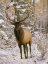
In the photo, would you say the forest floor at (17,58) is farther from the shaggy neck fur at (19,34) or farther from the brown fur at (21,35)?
the shaggy neck fur at (19,34)

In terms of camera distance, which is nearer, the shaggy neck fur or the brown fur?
the brown fur

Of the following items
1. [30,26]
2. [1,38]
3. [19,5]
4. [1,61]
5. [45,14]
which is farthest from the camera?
[45,14]

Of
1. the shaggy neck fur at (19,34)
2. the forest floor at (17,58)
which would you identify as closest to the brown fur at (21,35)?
the shaggy neck fur at (19,34)

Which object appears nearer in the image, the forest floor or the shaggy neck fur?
the forest floor

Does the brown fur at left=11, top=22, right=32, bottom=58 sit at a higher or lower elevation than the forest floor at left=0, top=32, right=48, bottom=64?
higher

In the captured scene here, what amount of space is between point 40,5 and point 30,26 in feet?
12.4

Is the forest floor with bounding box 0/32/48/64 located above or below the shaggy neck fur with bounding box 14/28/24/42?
below

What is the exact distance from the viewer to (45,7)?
46.5ft

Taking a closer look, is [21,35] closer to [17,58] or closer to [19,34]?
[19,34]

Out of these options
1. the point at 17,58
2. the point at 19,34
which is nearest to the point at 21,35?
the point at 19,34

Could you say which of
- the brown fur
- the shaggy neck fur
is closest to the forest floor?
the brown fur

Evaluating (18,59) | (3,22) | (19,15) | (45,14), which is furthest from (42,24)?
(18,59)

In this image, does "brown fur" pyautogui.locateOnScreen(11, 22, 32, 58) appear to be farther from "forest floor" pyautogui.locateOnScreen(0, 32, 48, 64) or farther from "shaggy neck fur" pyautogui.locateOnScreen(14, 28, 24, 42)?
"forest floor" pyautogui.locateOnScreen(0, 32, 48, 64)

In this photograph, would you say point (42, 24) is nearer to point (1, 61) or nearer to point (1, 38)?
point (1, 38)
